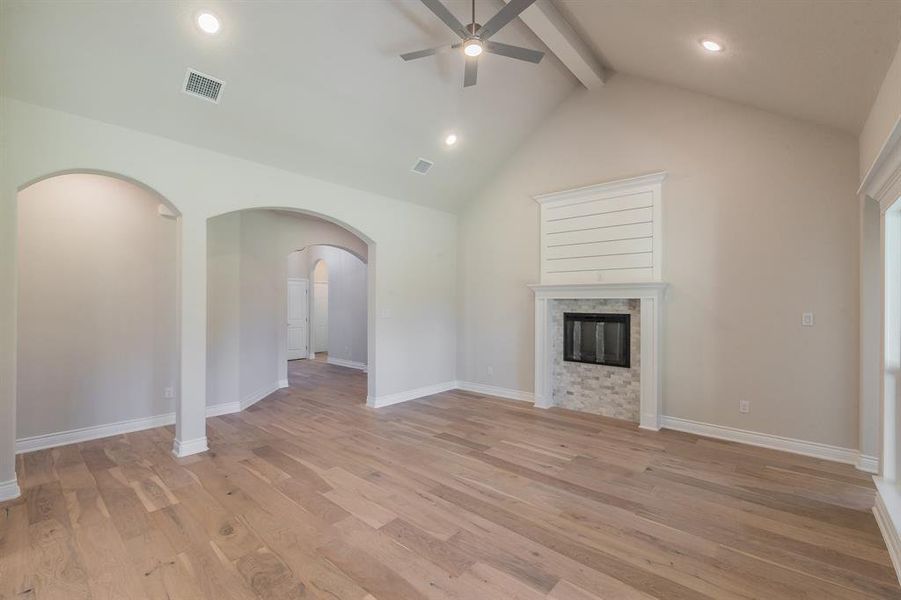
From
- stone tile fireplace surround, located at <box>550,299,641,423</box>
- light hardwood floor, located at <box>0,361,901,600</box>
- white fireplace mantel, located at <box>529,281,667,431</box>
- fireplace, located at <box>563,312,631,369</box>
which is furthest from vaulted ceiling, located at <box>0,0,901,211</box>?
light hardwood floor, located at <box>0,361,901,600</box>

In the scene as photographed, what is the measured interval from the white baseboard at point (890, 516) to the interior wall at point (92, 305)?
5.13 metres

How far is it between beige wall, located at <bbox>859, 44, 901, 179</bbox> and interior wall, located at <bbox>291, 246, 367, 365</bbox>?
7604 mm

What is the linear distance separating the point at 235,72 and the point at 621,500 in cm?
442

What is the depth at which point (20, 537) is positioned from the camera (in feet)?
7.91

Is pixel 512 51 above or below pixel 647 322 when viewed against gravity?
above

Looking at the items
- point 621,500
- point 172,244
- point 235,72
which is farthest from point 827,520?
point 172,244

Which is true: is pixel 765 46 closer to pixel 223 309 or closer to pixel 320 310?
pixel 223 309

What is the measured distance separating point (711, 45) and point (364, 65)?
2870 millimetres

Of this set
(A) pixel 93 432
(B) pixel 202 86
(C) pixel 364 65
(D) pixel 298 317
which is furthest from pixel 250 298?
(D) pixel 298 317

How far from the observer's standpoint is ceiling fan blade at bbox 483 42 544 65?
10.3 feet

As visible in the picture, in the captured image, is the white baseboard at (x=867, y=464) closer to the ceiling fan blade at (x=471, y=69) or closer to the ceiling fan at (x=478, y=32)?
the ceiling fan at (x=478, y=32)

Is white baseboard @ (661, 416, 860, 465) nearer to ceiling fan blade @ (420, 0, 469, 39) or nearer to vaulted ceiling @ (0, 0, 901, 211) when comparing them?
vaulted ceiling @ (0, 0, 901, 211)

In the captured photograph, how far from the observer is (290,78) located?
354 centimetres

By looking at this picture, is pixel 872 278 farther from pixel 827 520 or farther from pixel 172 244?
pixel 172 244
